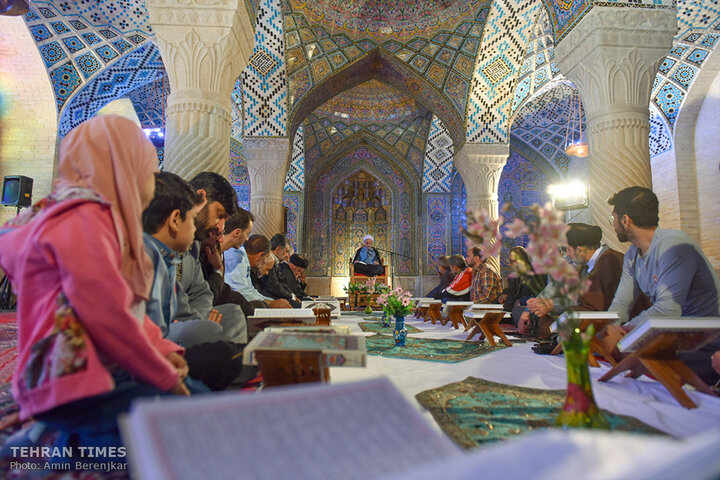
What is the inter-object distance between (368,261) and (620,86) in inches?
327

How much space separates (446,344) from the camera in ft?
13.4

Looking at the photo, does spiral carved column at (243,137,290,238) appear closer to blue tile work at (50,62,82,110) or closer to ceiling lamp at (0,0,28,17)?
blue tile work at (50,62,82,110)

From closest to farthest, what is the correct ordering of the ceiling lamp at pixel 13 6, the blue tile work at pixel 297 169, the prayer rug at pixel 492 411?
the prayer rug at pixel 492 411 < the ceiling lamp at pixel 13 6 < the blue tile work at pixel 297 169

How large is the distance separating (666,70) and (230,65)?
30.6ft

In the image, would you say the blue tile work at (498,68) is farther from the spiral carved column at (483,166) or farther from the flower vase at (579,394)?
the flower vase at (579,394)

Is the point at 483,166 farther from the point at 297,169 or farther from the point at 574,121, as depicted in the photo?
the point at 297,169

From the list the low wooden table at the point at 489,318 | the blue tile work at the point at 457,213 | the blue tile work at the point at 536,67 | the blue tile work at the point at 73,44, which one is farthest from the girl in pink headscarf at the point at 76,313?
the blue tile work at the point at 457,213

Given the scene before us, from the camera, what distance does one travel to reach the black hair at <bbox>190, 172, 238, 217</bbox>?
2498 mm

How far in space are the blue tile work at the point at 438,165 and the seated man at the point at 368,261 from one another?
2755 millimetres

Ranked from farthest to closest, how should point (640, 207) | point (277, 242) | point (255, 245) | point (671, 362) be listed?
point (277, 242), point (255, 245), point (640, 207), point (671, 362)

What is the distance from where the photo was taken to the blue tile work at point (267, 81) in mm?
7691

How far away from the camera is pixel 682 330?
1840mm

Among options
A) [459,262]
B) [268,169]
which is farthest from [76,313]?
[268,169]

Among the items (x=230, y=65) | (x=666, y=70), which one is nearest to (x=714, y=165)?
(x=666, y=70)
